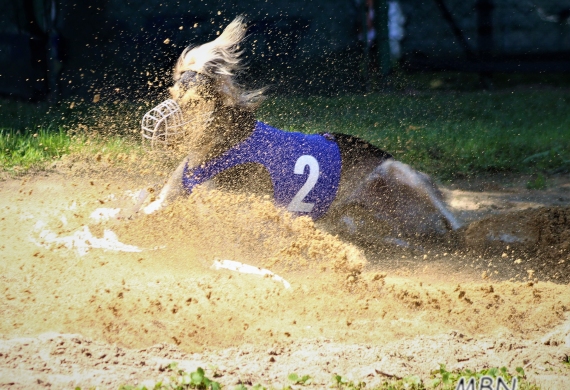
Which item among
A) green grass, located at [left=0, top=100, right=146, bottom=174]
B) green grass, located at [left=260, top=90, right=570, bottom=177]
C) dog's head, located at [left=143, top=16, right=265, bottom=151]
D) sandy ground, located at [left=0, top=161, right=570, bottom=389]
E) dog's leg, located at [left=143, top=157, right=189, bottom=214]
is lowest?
green grass, located at [left=260, top=90, right=570, bottom=177]

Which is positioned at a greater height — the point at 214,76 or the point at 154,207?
the point at 214,76

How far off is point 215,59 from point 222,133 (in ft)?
1.52

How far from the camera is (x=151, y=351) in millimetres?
3182

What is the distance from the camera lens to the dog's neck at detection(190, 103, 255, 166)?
4.27m

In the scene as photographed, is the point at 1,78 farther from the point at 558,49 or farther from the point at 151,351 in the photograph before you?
the point at 558,49

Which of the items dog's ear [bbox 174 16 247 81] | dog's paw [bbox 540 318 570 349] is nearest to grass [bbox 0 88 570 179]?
dog's ear [bbox 174 16 247 81]

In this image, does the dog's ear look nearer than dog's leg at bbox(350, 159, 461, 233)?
Yes

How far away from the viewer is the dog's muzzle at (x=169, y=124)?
13.6 feet

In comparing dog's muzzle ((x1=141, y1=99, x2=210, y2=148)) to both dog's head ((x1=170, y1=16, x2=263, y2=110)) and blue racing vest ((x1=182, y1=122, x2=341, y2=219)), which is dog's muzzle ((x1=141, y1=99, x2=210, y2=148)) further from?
blue racing vest ((x1=182, y1=122, x2=341, y2=219))

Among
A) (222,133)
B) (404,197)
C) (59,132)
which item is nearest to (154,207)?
(222,133)

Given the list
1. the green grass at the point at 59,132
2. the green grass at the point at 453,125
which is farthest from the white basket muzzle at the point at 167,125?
the green grass at the point at 453,125

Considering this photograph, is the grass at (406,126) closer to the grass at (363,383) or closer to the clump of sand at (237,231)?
the clump of sand at (237,231)

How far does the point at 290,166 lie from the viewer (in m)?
4.36

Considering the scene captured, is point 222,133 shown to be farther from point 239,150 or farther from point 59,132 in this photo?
point 59,132
